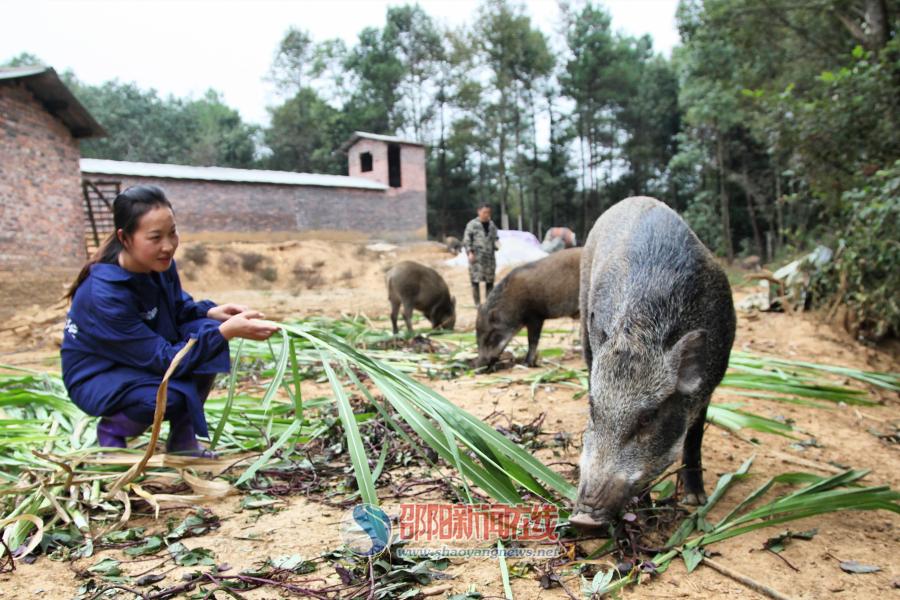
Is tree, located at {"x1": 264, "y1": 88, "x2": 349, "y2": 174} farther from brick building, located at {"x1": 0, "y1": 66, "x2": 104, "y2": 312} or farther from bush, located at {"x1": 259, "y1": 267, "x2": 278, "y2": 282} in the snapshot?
brick building, located at {"x1": 0, "y1": 66, "x2": 104, "y2": 312}

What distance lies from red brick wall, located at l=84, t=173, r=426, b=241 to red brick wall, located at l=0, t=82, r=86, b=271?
14.5 feet

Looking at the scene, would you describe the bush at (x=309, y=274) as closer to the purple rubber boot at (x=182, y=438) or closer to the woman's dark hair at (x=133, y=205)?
the purple rubber boot at (x=182, y=438)

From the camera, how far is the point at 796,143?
8.20 m

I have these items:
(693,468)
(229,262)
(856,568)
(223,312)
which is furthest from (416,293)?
(229,262)

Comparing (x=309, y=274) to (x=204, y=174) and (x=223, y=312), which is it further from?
(x=223, y=312)

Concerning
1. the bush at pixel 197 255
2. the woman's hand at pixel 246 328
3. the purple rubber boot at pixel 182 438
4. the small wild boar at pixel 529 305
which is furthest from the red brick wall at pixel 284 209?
the woman's hand at pixel 246 328

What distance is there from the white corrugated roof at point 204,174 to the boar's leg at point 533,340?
15.6 metres

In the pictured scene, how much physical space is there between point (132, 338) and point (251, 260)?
1654 cm

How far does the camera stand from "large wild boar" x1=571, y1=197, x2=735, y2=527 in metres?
2.33

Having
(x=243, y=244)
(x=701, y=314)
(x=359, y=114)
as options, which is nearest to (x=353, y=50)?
(x=359, y=114)

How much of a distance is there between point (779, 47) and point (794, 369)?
11.6 meters

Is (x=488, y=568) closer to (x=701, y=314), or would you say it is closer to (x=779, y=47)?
(x=701, y=314)

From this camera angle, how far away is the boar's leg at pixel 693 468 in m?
2.82

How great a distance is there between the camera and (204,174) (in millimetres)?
19969
